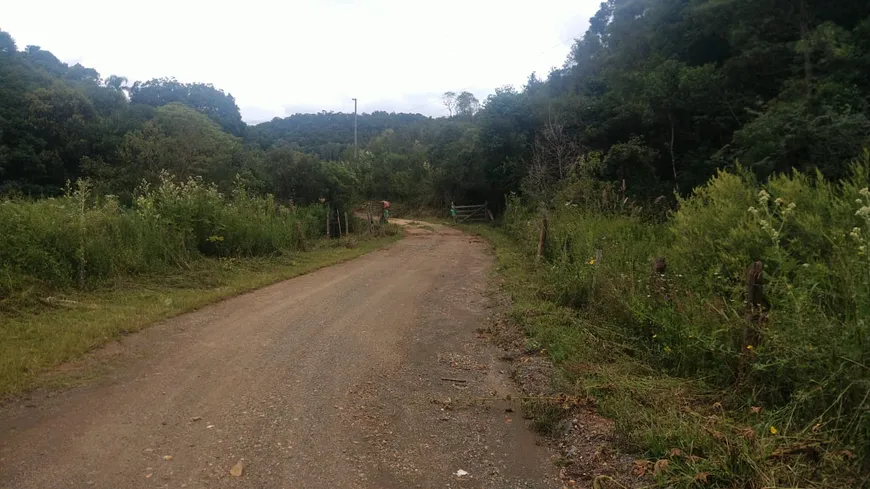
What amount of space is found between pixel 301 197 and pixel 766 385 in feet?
73.6

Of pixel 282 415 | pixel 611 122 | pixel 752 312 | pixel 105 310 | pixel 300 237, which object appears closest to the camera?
pixel 752 312

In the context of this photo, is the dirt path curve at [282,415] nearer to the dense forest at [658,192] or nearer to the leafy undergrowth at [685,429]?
the leafy undergrowth at [685,429]

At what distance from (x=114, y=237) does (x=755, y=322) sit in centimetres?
1127

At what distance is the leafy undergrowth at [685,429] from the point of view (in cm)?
307

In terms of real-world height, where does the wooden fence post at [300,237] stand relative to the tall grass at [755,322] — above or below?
below

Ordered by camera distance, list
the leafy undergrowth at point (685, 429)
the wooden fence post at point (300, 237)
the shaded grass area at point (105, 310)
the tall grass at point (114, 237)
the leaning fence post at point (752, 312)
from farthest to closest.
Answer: the wooden fence post at point (300, 237) < the tall grass at point (114, 237) < the shaded grass area at point (105, 310) < the leaning fence post at point (752, 312) < the leafy undergrowth at point (685, 429)

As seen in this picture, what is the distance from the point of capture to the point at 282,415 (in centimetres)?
457

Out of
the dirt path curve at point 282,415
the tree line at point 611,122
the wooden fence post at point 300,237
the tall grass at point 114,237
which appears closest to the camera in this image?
the dirt path curve at point 282,415

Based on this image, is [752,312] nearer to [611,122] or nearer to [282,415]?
[282,415]

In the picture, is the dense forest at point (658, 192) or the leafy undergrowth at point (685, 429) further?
the dense forest at point (658, 192)

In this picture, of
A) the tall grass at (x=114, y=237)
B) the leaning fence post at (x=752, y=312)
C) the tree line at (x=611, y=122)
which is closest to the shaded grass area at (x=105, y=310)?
the tall grass at (x=114, y=237)

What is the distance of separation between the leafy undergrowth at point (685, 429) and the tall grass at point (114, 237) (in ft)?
27.0

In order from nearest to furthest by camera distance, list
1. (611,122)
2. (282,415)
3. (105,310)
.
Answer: (282,415) → (105,310) → (611,122)

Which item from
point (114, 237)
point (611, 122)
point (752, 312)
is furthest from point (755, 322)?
point (611, 122)
